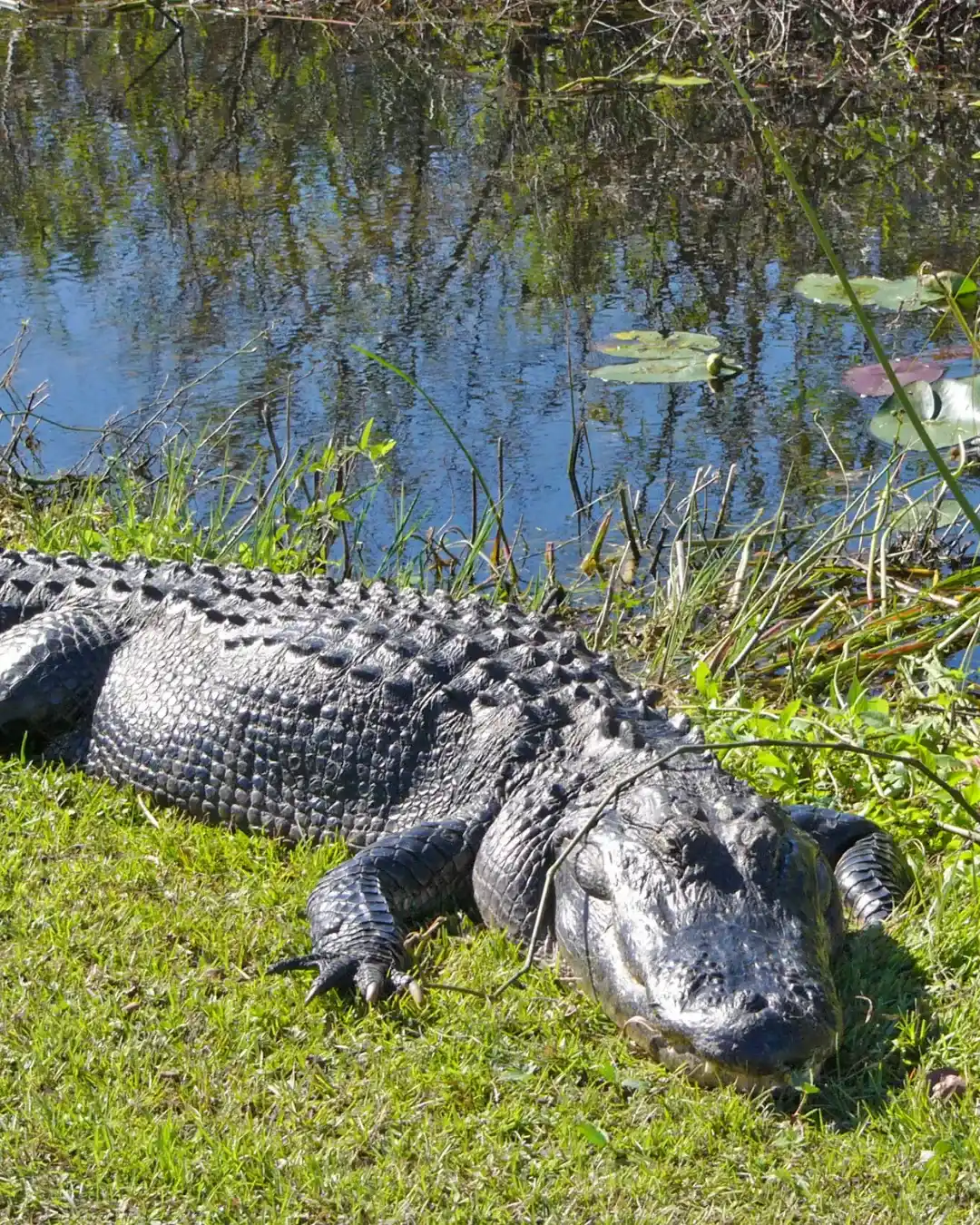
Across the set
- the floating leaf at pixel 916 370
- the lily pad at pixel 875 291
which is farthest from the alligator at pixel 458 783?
the lily pad at pixel 875 291

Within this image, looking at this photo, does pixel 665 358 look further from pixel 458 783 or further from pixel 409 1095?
pixel 409 1095

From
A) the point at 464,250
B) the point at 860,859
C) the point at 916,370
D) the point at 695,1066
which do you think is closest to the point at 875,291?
the point at 916,370

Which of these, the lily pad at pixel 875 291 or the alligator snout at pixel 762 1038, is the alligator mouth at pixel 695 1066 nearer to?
the alligator snout at pixel 762 1038

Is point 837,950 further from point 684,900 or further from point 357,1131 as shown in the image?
point 357,1131

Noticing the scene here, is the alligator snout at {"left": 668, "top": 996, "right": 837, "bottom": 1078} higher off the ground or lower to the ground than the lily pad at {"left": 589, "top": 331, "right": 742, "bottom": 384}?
higher

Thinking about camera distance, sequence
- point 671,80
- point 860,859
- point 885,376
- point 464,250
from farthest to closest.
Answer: point 671,80 < point 464,250 < point 885,376 < point 860,859

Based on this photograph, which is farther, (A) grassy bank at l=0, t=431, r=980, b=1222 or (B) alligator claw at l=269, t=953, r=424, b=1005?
(B) alligator claw at l=269, t=953, r=424, b=1005

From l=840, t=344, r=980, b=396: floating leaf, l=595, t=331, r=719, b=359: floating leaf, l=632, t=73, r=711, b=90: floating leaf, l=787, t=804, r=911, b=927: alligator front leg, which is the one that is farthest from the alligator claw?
l=632, t=73, r=711, b=90: floating leaf

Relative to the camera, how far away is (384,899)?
3.40 metres

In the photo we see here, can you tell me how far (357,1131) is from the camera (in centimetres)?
273

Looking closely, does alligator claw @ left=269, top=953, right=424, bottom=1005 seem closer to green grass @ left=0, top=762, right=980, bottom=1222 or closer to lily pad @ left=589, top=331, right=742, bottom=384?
green grass @ left=0, top=762, right=980, bottom=1222

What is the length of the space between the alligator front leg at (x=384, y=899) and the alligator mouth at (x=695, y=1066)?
52cm

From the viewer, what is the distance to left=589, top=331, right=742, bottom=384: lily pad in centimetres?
779

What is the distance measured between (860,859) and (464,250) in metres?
7.42
